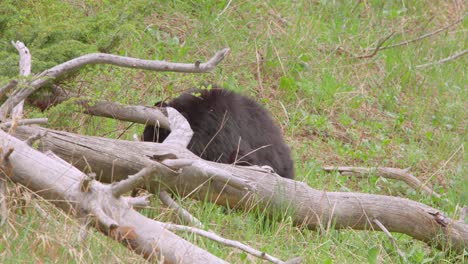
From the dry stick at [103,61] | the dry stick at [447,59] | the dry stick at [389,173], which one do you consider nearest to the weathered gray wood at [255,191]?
the dry stick at [103,61]

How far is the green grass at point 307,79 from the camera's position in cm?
491

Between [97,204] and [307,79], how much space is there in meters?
5.46

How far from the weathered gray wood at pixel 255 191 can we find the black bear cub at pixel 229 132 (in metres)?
0.82

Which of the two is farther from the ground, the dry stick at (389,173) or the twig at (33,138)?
the twig at (33,138)

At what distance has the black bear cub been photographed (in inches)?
224

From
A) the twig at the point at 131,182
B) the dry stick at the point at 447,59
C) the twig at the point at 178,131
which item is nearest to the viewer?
the twig at the point at 131,182

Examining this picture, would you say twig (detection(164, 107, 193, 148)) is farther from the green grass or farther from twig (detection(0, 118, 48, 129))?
twig (detection(0, 118, 48, 129))

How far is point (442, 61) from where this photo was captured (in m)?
9.85

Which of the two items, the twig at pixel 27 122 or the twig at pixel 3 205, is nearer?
the twig at pixel 3 205

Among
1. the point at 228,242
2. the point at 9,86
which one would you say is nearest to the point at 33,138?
the point at 9,86

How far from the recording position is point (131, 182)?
3355 mm

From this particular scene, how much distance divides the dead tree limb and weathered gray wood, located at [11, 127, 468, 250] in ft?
1.40

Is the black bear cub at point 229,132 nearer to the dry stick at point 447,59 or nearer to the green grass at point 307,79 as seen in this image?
the green grass at point 307,79

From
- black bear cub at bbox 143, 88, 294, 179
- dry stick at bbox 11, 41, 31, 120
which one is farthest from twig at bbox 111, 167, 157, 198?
black bear cub at bbox 143, 88, 294, 179
